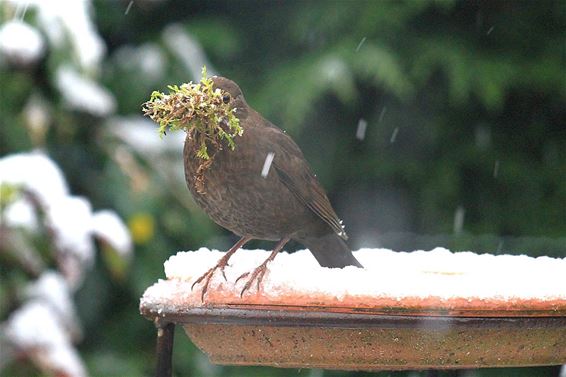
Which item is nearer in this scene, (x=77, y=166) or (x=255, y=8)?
(x=77, y=166)

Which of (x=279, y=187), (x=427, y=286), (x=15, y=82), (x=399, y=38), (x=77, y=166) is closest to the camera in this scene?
(x=427, y=286)

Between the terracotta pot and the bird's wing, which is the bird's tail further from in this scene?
the terracotta pot

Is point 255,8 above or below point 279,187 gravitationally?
above

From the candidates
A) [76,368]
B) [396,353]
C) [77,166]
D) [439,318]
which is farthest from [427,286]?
[77,166]

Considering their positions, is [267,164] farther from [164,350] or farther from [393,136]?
[393,136]

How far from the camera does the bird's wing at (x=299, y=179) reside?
2152mm

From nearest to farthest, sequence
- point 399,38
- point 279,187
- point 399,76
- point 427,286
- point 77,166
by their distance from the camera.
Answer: point 427,286, point 279,187, point 77,166, point 399,76, point 399,38

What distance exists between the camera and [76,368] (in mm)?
3021

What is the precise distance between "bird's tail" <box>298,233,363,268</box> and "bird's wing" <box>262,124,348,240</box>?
0.03 meters

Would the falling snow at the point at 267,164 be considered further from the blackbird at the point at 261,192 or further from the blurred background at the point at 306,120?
the blurred background at the point at 306,120

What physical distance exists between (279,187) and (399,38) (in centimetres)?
283

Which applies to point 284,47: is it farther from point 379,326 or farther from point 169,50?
point 379,326

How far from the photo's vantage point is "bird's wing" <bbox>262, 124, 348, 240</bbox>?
7.06ft

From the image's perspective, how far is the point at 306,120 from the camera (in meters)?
4.90
